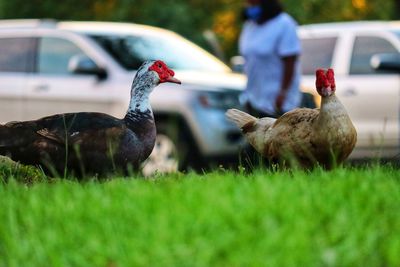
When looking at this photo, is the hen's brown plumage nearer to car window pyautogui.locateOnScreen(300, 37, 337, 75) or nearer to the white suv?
the white suv

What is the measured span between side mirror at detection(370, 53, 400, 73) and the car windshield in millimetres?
1810

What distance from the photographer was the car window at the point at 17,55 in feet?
46.2

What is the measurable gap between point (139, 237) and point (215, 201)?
1.56ft

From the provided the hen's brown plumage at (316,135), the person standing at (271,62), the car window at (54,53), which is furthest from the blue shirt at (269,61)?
the car window at (54,53)

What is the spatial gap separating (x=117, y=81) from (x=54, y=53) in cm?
114

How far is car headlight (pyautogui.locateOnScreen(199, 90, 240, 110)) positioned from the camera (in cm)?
1294

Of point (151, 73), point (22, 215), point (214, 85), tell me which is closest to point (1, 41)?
point (214, 85)

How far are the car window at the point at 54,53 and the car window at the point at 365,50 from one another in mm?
3459

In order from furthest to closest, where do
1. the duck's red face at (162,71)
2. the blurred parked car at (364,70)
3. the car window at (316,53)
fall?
1. the car window at (316,53)
2. the blurred parked car at (364,70)
3. the duck's red face at (162,71)

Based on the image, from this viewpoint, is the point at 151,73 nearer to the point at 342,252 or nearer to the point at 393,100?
the point at 342,252

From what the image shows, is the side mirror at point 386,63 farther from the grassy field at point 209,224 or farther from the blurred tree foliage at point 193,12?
the blurred tree foliage at point 193,12

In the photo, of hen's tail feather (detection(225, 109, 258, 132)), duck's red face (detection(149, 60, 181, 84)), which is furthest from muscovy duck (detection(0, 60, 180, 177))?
hen's tail feather (detection(225, 109, 258, 132))

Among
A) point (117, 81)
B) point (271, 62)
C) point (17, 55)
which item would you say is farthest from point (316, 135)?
Answer: point (17, 55)

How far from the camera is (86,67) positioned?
13.3 m
